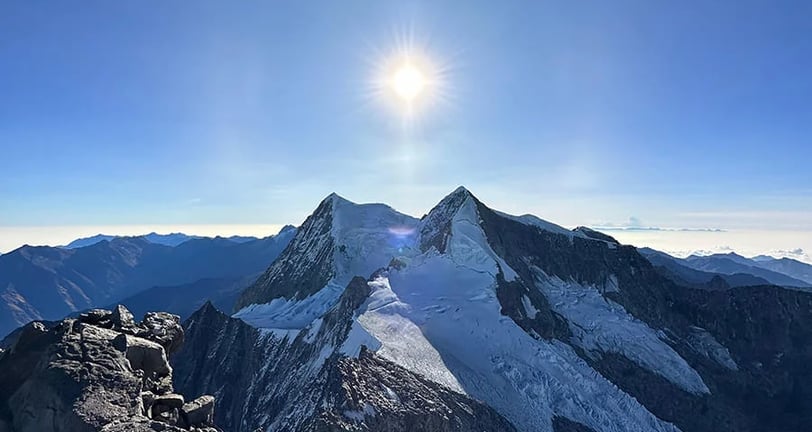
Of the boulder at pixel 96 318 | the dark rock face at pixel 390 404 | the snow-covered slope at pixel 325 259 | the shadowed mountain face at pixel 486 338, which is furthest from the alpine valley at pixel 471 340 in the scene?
the snow-covered slope at pixel 325 259

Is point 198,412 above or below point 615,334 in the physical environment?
above

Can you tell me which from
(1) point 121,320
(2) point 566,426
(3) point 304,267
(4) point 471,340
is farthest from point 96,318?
(3) point 304,267

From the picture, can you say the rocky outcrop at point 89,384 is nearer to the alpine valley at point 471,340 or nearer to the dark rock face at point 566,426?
the alpine valley at point 471,340

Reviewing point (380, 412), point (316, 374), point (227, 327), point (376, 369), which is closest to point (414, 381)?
point (376, 369)

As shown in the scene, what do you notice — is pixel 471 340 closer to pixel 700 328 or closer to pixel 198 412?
pixel 198 412

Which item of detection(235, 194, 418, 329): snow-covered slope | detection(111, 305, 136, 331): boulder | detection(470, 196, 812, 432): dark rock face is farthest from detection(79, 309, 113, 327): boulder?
detection(235, 194, 418, 329): snow-covered slope

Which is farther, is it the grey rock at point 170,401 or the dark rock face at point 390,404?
the dark rock face at point 390,404
